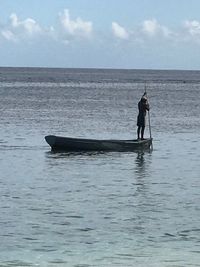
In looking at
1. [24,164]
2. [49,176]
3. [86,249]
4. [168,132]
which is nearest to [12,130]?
[168,132]

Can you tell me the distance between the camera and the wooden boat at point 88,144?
29.2 meters

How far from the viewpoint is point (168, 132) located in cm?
3919

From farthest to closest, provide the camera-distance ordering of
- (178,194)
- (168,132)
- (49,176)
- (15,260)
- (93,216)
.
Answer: (168,132) < (49,176) < (178,194) < (93,216) < (15,260)

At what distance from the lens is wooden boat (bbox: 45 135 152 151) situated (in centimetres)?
2917

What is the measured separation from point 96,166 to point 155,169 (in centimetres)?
200

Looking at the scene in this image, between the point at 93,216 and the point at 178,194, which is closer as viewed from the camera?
the point at 93,216

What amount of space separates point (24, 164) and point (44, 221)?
9717 millimetres

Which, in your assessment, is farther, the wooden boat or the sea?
the wooden boat

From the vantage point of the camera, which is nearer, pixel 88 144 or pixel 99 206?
pixel 99 206

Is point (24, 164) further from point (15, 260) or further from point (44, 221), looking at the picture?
point (15, 260)

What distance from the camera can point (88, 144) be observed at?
29.3 m

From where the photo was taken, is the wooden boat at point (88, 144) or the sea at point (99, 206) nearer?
the sea at point (99, 206)

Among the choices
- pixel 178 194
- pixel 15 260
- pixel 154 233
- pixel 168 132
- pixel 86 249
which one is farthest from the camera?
pixel 168 132

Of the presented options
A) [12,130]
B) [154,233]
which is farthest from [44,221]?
[12,130]
